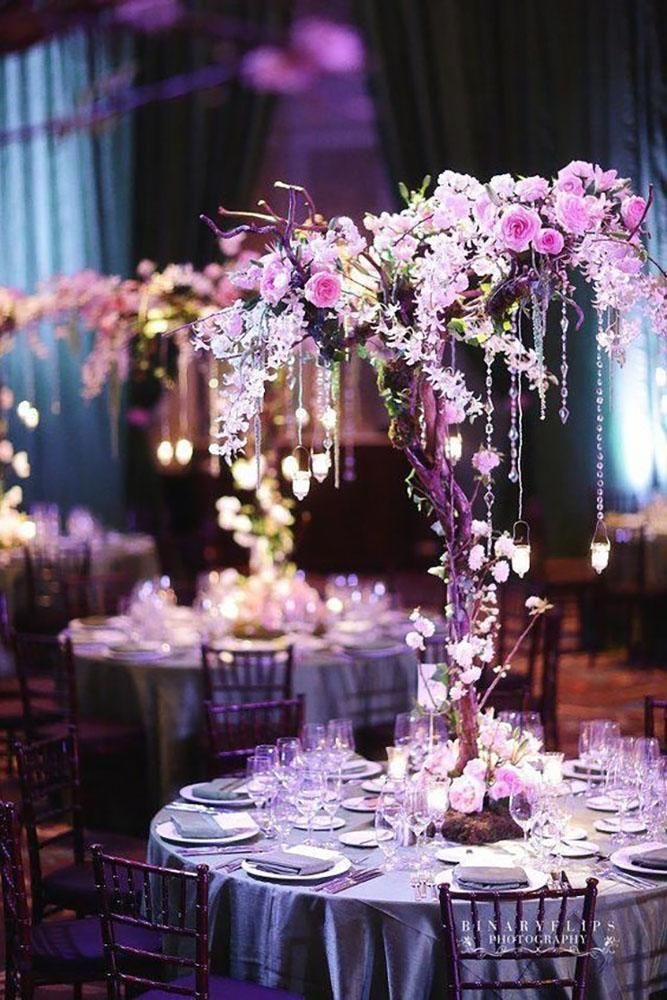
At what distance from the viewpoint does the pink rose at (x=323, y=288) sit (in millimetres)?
4020

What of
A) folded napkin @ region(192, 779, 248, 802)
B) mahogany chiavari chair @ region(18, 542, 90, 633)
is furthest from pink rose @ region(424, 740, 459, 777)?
mahogany chiavari chair @ region(18, 542, 90, 633)

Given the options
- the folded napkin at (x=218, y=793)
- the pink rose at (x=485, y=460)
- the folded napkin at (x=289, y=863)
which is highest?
the pink rose at (x=485, y=460)

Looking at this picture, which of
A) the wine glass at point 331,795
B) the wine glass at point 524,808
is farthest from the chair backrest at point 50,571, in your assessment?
the wine glass at point 524,808

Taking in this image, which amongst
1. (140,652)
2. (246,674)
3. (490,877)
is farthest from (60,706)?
(490,877)

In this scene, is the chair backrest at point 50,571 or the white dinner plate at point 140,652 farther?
the chair backrest at point 50,571

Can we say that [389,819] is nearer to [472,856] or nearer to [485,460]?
[472,856]

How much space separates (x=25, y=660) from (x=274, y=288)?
3047mm

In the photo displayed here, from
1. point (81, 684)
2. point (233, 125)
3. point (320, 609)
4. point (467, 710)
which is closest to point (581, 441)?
point (233, 125)

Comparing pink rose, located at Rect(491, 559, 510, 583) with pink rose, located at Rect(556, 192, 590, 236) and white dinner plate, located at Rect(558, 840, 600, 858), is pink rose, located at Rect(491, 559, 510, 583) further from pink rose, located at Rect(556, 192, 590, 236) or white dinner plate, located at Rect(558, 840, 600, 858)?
pink rose, located at Rect(556, 192, 590, 236)

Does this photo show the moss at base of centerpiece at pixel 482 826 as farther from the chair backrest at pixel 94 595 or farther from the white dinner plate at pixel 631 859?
the chair backrest at pixel 94 595

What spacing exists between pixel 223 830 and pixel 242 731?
1.30 meters

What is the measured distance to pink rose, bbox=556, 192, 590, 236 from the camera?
12.8 feet

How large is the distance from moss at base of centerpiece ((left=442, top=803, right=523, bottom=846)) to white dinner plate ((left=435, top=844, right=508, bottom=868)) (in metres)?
0.05

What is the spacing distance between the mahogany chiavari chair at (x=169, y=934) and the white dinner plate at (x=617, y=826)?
96 centimetres
